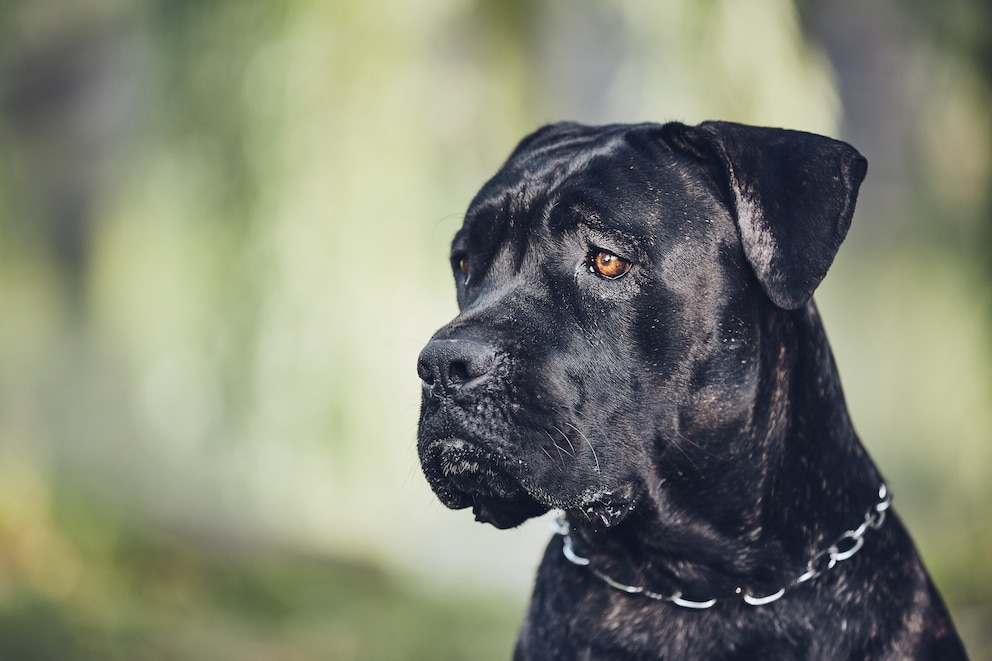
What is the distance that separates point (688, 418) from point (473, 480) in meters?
0.54

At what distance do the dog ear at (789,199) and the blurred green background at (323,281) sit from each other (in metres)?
3.31

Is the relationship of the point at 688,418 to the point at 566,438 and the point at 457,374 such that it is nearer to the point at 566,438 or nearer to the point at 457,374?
the point at 566,438

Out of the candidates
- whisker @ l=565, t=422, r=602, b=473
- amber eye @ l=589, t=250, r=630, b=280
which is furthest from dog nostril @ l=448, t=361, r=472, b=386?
amber eye @ l=589, t=250, r=630, b=280

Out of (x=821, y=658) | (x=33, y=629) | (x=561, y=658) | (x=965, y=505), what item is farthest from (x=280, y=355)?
(x=965, y=505)

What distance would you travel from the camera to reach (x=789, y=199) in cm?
238

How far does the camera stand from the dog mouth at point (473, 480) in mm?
2268

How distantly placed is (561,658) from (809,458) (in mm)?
772

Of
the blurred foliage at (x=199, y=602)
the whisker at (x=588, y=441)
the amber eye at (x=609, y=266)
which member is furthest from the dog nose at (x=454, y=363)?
the blurred foliage at (x=199, y=602)

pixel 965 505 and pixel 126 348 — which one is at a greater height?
pixel 126 348

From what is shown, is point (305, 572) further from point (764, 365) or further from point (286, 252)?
point (764, 365)

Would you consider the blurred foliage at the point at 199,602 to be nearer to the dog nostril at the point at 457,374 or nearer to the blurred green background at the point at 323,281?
the blurred green background at the point at 323,281

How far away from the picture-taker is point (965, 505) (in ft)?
21.3

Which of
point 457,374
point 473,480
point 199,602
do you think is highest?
point 457,374

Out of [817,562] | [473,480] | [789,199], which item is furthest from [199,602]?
[789,199]
